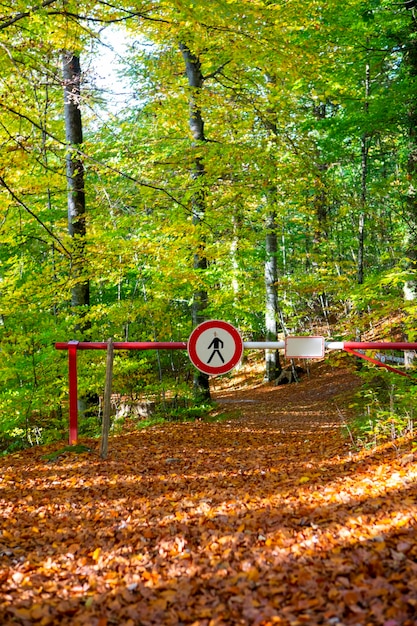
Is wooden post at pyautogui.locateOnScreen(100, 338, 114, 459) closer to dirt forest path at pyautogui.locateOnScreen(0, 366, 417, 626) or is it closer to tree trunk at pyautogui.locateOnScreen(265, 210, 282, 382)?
dirt forest path at pyautogui.locateOnScreen(0, 366, 417, 626)

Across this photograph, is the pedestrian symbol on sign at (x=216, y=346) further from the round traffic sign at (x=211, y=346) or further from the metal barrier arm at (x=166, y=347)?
the metal barrier arm at (x=166, y=347)

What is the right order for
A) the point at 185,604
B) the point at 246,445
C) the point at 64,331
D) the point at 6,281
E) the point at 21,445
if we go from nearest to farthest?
the point at 185,604
the point at 246,445
the point at 64,331
the point at 6,281
the point at 21,445

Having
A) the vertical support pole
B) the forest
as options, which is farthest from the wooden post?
the forest

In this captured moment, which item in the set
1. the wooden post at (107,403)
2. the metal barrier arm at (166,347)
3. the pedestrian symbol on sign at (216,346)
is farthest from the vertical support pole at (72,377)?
the pedestrian symbol on sign at (216,346)

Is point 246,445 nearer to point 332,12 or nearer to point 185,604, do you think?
point 185,604

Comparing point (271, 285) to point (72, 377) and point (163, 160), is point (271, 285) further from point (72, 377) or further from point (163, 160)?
point (72, 377)

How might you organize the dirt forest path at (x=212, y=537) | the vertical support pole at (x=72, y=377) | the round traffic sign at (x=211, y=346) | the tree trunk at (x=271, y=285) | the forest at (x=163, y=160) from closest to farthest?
the dirt forest path at (x=212, y=537)
the round traffic sign at (x=211, y=346)
the vertical support pole at (x=72, y=377)
the forest at (x=163, y=160)
the tree trunk at (x=271, y=285)

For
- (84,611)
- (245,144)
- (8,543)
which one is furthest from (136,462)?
(245,144)

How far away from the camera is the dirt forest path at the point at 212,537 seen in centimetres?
270

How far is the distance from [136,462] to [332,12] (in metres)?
8.60

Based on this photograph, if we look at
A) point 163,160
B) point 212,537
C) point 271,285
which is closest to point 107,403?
point 212,537

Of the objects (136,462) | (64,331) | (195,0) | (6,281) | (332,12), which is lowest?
(136,462)

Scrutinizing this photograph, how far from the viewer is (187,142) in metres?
12.1

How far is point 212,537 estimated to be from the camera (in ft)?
12.0
